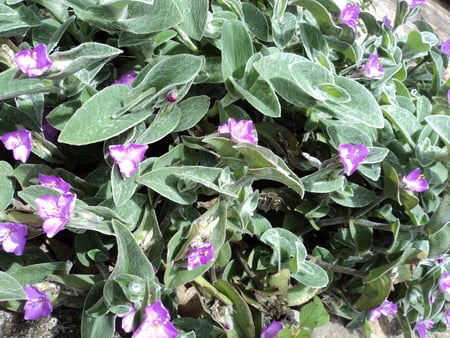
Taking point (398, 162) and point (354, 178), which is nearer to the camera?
point (398, 162)

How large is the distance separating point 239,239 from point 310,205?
0.25 m

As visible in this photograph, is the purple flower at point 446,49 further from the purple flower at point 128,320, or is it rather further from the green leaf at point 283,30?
the purple flower at point 128,320

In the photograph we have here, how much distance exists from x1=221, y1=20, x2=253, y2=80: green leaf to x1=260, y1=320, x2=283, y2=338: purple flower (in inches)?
26.8

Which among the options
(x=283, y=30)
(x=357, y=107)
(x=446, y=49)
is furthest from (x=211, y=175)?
(x=446, y=49)

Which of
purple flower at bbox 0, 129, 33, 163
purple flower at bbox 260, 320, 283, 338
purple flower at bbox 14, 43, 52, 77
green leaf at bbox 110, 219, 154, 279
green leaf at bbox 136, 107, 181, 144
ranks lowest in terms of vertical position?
purple flower at bbox 260, 320, 283, 338

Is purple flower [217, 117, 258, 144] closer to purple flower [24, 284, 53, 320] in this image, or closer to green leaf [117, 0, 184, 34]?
green leaf [117, 0, 184, 34]

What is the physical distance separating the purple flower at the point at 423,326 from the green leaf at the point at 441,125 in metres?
0.59

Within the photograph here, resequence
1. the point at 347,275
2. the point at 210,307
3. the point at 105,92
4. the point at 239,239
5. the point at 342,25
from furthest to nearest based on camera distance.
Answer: the point at 347,275
the point at 342,25
the point at 239,239
the point at 210,307
the point at 105,92

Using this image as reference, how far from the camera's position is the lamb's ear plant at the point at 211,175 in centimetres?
121

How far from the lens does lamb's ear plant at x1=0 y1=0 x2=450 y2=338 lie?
1.21 metres

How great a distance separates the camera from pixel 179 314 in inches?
60.3

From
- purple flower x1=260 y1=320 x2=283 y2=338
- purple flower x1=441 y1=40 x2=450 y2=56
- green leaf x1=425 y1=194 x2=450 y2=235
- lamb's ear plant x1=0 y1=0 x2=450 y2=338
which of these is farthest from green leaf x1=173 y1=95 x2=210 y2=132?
purple flower x1=441 y1=40 x2=450 y2=56

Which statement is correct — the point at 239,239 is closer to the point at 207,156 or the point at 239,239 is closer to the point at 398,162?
the point at 207,156

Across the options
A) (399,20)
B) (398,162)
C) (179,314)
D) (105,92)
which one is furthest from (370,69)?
(179,314)
